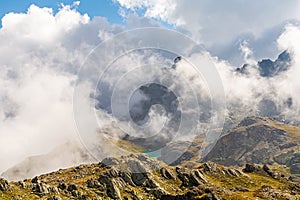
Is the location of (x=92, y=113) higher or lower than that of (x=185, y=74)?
lower

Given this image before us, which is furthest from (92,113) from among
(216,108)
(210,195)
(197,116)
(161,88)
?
(210,195)

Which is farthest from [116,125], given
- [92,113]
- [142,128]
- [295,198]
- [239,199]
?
[295,198]

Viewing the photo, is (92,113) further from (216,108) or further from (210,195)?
(210,195)

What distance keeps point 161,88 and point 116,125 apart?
10.6 metres

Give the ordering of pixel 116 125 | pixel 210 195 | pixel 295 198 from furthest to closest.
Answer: pixel 295 198, pixel 210 195, pixel 116 125

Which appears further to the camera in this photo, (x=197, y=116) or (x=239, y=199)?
(x=239, y=199)

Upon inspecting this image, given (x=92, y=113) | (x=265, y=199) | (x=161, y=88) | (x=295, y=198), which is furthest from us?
(x=265, y=199)

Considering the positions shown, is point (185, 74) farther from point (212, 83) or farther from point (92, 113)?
point (92, 113)

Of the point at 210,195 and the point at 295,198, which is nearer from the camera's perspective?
the point at 210,195

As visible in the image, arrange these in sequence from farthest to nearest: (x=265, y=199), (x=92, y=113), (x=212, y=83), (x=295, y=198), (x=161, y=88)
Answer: (x=265, y=199)
(x=295, y=198)
(x=161, y=88)
(x=92, y=113)
(x=212, y=83)

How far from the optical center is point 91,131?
148 ft

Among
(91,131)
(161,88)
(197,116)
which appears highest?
(161,88)

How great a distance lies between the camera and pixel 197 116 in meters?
49.8

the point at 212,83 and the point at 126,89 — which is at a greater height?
Answer: the point at 126,89
